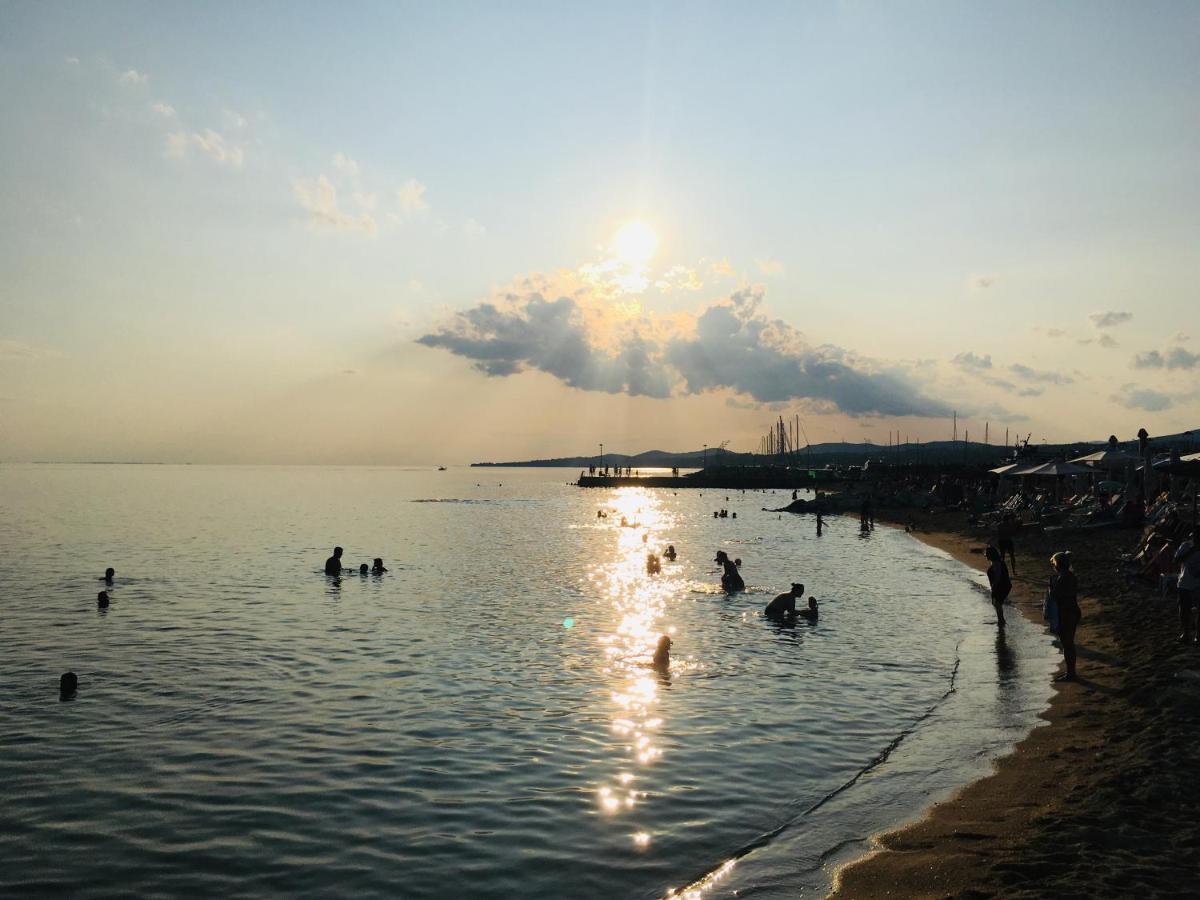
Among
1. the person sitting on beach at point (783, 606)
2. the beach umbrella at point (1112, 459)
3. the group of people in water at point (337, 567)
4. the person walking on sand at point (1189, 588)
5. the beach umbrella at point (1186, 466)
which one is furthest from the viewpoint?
the beach umbrella at point (1112, 459)

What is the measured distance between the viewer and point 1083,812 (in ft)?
32.3

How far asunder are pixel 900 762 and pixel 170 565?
1640 inches

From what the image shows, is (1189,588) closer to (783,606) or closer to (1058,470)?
(783,606)

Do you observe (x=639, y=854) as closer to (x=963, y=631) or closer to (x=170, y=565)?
(x=963, y=631)

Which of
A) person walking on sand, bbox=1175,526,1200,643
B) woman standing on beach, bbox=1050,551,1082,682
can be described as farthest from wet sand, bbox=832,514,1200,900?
person walking on sand, bbox=1175,526,1200,643

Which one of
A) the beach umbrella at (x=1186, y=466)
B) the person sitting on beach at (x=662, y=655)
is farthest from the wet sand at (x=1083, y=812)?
the beach umbrella at (x=1186, y=466)

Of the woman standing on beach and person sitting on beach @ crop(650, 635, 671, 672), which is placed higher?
the woman standing on beach

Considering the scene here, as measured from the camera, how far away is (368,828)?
10750 millimetres

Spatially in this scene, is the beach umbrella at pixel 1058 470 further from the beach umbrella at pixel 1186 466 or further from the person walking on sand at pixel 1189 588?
the person walking on sand at pixel 1189 588

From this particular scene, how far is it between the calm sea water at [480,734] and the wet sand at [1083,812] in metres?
0.63

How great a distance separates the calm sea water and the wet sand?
63 cm

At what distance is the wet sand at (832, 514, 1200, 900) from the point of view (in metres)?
8.18

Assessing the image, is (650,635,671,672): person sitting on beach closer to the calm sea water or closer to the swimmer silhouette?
the calm sea water

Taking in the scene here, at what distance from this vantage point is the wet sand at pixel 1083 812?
26.8ft
